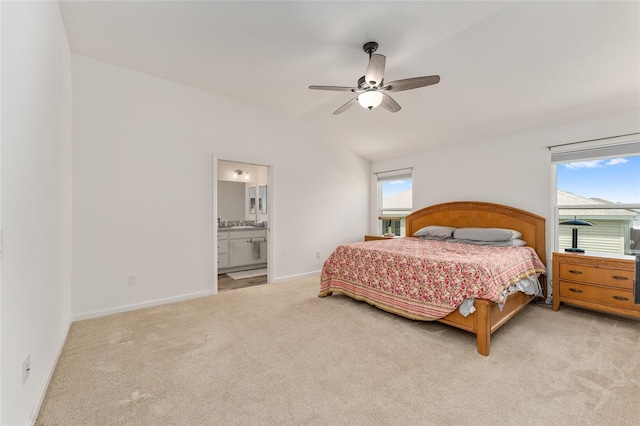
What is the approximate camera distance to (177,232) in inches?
143

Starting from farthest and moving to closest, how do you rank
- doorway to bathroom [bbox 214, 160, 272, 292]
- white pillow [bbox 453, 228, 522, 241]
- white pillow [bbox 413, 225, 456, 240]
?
doorway to bathroom [bbox 214, 160, 272, 292], white pillow [bbox 413, 225, 456, 240], white pillow [bbox 453, 228, 522, 241]

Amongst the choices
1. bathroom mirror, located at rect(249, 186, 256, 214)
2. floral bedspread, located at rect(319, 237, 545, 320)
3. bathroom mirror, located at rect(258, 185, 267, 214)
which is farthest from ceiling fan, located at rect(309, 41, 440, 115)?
bathroom mirror, located at rect(249, 186, 256, 214)

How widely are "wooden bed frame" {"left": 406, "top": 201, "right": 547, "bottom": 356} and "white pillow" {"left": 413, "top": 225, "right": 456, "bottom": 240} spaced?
308 millimetres

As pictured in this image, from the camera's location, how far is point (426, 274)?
2.75m

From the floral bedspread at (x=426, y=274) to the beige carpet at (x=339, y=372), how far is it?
0.88ft

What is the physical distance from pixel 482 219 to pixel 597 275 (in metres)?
1.46

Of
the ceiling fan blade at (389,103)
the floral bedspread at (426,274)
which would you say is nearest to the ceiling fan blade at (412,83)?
the ceiling fan blade at (389,103)

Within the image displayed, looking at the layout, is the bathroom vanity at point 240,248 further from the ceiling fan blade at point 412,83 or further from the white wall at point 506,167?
the ceiling fan blade at point 412,83

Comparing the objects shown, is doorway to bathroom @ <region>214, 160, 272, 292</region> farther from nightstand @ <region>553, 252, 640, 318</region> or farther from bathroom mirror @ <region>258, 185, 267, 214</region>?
nightstand @ <region>553, 252, 640, 318</region>

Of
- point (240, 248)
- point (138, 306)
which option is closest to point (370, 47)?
point (138, 306)

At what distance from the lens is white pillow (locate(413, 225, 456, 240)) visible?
425cm

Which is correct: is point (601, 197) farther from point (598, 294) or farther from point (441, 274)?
point (441, 274)

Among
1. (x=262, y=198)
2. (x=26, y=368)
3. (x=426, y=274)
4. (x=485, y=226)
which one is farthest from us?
(x=262, y=198)

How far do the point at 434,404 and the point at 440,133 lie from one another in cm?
377
